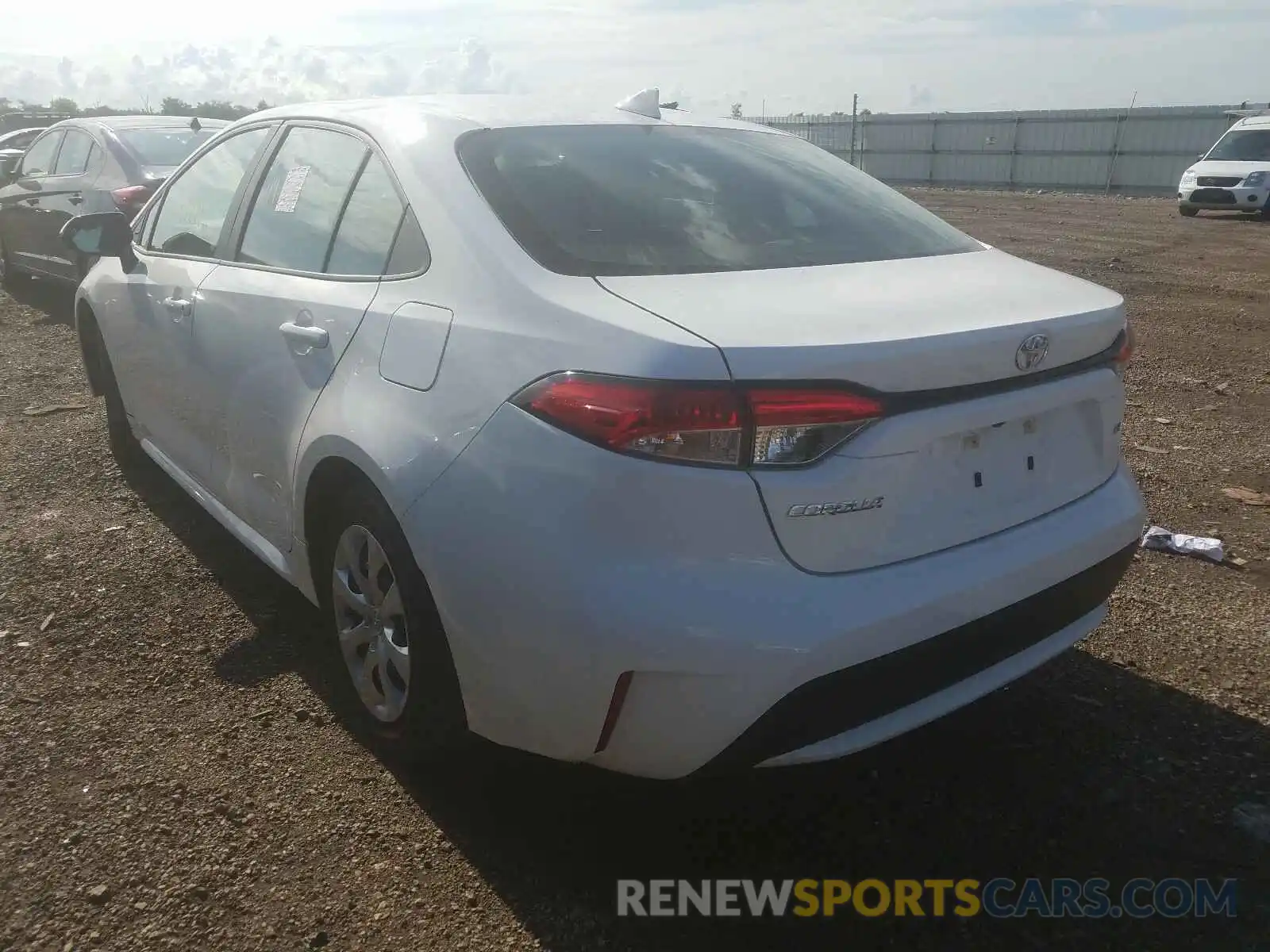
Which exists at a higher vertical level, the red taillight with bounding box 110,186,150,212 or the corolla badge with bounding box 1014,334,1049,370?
the corolla badge with bounding box 1014,334,1049,370


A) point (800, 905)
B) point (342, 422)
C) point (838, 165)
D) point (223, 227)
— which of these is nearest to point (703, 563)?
point (800, 905)

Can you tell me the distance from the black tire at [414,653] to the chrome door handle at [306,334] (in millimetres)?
393

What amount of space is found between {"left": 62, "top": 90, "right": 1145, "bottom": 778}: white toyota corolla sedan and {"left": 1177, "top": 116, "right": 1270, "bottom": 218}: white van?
18072mm

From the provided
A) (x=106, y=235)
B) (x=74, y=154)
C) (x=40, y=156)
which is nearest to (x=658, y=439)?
(x=106, y=235)

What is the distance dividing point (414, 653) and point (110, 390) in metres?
3.11

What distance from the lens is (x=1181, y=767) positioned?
2.62 meters

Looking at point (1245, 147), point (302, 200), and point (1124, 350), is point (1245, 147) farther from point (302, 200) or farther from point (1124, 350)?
point (302, 200)

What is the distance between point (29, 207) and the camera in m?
9.34

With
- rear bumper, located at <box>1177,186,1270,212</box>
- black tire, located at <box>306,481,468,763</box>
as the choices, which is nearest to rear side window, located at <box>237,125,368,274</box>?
black tire, located at <box>306,481,468,763</box>

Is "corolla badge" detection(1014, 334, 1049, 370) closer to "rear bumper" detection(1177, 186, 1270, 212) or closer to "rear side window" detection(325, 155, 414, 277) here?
"rear side window" detection(325, 155, 414, 277)

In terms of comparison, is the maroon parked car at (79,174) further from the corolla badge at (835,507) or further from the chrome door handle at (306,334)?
the corolla badge at (835,507)

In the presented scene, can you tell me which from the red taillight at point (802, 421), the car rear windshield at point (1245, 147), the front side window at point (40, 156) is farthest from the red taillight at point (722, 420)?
the car rear windshield at point (1245, 147)

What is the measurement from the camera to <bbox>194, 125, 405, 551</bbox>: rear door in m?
2.63

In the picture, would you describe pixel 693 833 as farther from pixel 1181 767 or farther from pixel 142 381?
pixel 142 381
